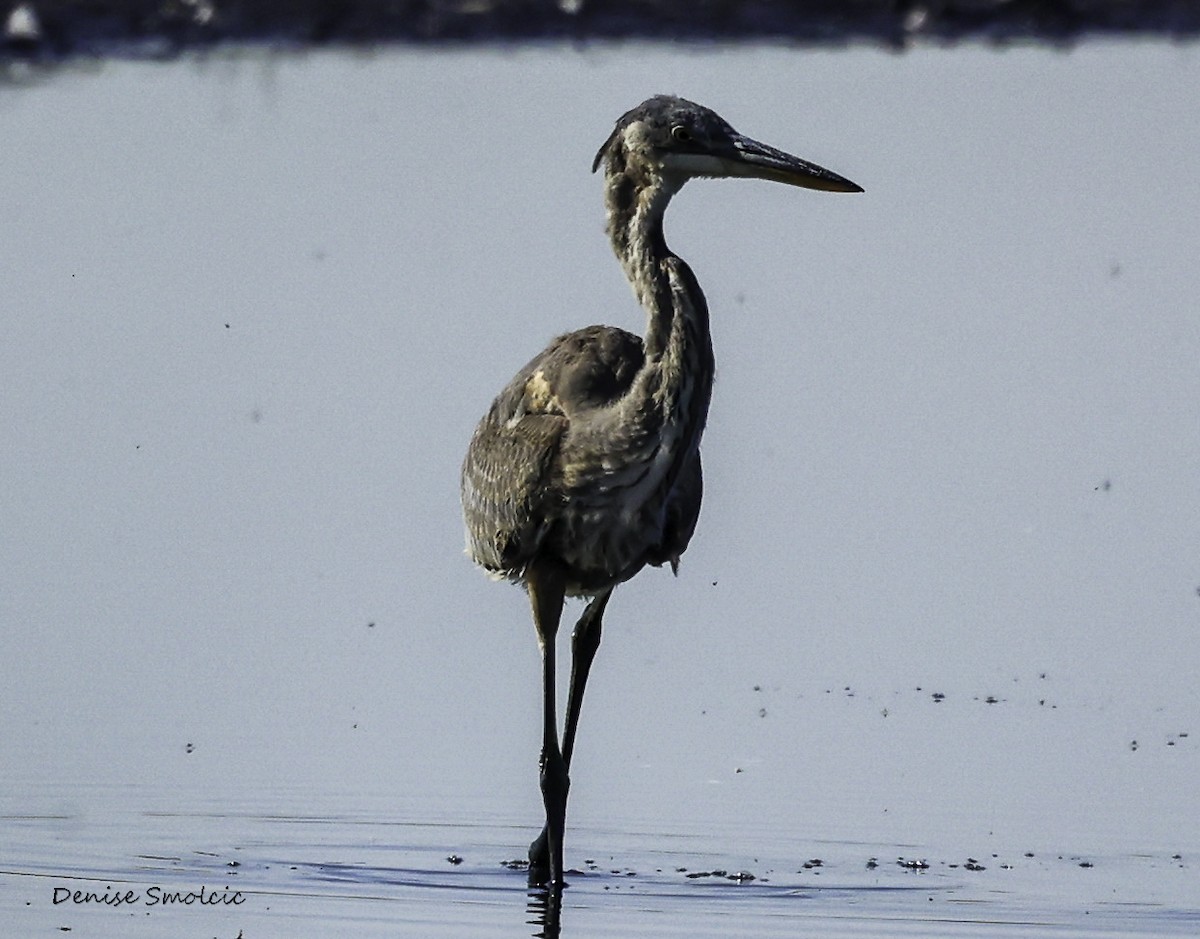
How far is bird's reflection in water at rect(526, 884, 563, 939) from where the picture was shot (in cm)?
796

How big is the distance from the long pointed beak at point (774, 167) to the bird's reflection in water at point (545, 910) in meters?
2.24

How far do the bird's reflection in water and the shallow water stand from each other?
0.02 metres

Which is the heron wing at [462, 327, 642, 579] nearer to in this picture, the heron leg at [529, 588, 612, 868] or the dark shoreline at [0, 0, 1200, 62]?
the heron leg at [529, 588, 612, 868]

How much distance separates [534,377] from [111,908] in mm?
2437

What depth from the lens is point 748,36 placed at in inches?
907

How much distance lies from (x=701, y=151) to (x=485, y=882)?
7.55 feet

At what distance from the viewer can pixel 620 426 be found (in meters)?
8.81

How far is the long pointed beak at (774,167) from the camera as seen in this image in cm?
880

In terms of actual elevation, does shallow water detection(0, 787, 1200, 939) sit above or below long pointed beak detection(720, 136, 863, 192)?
below

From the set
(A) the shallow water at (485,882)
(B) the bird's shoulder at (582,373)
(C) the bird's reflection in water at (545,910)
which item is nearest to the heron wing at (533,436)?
(B) the bird's shoulder at (582,373)

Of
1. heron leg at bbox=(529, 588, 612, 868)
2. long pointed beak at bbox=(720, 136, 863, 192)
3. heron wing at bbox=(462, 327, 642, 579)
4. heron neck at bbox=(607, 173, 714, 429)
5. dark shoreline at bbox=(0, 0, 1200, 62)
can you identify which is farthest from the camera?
dark shoreline at bbox=(0, 0, 1200, 62)

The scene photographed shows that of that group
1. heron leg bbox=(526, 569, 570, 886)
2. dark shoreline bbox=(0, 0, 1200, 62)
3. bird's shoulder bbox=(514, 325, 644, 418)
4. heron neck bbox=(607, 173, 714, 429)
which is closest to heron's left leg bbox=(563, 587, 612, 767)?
heron leg bbox=(526, 569, 570, 886)

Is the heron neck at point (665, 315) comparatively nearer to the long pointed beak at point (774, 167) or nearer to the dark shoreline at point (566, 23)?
the long pointed beak at point (774, 167)

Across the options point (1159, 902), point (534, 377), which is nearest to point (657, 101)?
point (534, 377)
